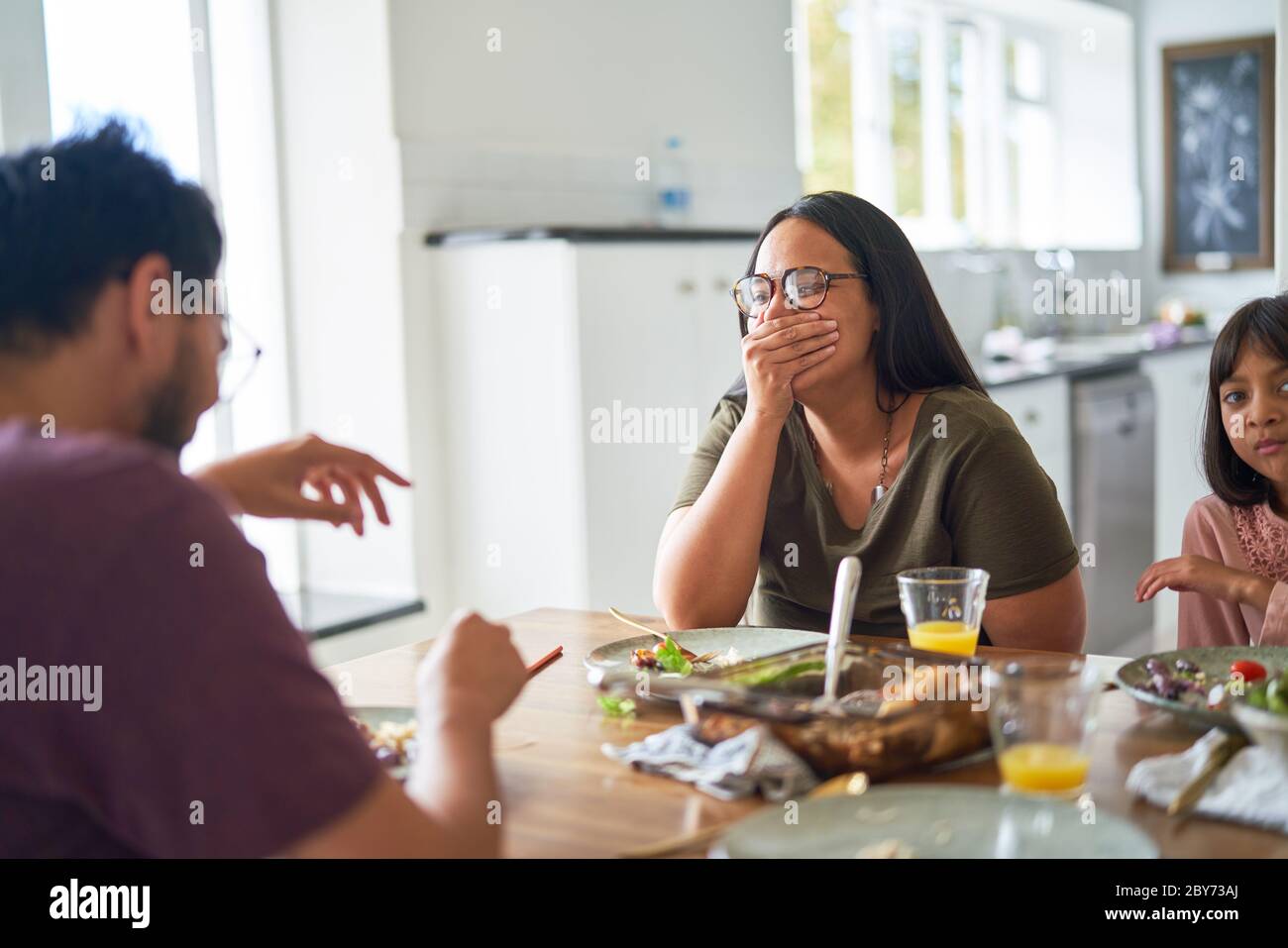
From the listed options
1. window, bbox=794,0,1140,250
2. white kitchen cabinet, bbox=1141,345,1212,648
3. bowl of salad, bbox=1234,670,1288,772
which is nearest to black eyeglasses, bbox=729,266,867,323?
bowl of salad, bbox=1234,670,1288,772

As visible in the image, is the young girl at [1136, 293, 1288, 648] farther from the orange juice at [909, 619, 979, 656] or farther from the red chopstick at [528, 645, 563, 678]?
the red chopstick at [528, 645, 563, 678]

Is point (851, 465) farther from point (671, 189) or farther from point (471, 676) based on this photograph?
point (671, 189)

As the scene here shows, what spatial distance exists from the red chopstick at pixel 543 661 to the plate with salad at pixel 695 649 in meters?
0.04

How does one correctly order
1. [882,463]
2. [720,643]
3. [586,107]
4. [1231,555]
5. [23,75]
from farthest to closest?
[586,107]
[23,75]
[1231,555]
[882,463]
[720,643]

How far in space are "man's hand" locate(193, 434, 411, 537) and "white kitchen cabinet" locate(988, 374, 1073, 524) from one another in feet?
9.89

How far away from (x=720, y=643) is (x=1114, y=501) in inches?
135

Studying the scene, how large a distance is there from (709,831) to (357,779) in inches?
12.8

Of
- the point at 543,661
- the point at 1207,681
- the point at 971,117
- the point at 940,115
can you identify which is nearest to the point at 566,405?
the point at 543,661

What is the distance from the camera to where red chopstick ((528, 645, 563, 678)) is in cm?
152

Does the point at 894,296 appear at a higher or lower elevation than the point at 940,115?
lower

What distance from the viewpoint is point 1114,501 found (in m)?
4.75
